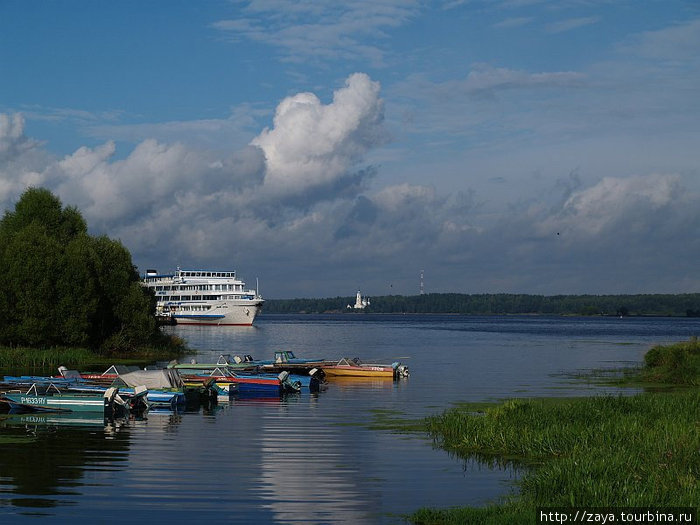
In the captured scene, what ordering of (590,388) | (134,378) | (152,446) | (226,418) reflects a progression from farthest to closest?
(590,388), (134,378), (226,418), (152,446)

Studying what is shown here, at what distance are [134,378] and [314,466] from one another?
17.2 meters

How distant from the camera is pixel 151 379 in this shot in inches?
1476

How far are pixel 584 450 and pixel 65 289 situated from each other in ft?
161

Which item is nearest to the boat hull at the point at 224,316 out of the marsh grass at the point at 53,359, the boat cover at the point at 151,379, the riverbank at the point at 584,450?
the marsh grass at the point at 53,359

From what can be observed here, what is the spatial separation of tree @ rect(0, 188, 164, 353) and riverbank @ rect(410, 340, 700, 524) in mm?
36681

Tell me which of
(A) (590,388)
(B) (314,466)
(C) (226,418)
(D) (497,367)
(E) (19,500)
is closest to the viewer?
(E) (19,500)

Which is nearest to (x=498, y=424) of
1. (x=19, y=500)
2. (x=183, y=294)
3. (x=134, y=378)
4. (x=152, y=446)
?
(x=152, y=446)

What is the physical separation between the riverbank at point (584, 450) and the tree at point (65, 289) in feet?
120

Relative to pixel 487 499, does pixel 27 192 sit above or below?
above

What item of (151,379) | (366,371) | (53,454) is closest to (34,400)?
(151,379)

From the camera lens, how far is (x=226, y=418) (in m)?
33.2

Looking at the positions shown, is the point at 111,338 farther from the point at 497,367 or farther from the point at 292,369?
the point at 497,367

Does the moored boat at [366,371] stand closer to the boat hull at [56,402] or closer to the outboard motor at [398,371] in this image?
the outboard motor at [398,371]

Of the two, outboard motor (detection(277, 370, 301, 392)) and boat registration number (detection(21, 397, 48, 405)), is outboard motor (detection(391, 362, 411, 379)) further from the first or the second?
boat registration number (detection(21, 397, 48, 405))
